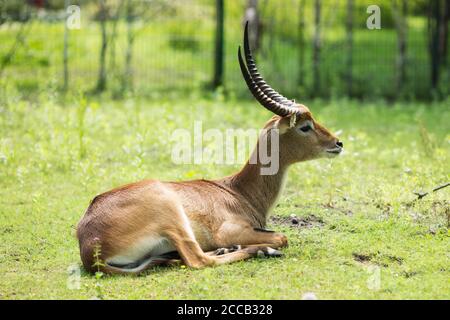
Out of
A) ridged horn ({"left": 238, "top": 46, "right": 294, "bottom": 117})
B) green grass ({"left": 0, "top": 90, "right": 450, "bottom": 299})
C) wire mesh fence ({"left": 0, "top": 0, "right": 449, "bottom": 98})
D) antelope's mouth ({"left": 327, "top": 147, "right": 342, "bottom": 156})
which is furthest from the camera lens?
wire mesh fence ({"left": 0, "top": 0, "right": 449, "bottom": 98})

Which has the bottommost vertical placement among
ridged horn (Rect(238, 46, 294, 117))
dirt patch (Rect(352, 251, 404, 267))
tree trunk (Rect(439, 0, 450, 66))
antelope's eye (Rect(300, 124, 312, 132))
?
dirt patch (Rect(352, 251, 404, 267))

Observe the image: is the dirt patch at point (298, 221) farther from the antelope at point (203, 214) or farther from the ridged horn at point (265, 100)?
the ridged horn at point (265, 100)

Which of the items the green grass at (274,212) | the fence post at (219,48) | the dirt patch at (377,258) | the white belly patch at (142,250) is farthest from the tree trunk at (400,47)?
the white belly patch at (142,250)

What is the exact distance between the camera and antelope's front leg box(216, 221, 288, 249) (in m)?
6.91

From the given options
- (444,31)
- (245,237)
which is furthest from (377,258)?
(444,31)

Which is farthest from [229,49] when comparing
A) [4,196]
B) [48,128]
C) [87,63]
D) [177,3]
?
[4,196]

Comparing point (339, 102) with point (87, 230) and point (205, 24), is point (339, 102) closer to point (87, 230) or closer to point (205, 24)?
point (205, 24)

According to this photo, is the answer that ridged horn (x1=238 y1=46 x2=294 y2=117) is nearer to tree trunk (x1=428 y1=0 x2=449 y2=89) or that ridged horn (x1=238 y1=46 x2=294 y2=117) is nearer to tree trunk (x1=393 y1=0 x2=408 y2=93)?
tree trunk (x1=393 y1=0 x2=408 y2=93)

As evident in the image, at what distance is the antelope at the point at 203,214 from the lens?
21.0 feet

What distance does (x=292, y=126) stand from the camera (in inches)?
288

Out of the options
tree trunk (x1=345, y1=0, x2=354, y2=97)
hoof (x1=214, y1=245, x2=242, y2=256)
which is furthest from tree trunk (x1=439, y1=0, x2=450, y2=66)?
hoof (x1=214, y1=245, x2=242, y2=256)

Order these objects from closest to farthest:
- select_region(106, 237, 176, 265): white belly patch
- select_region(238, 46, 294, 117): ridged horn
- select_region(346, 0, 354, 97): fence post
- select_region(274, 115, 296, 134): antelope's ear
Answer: select_region(106, 237, 176, 265): white belly patch, select_region(238, 46, 294, 117): ridged horn, select_region(274, 115, 296, 134): antelope's ear, select_region(346, 0, 354, 97): fence post

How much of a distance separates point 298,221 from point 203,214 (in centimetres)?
138

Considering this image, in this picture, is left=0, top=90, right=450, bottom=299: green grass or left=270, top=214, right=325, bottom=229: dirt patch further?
left=270, top=214, right=325, bottom=229: dirt patch
